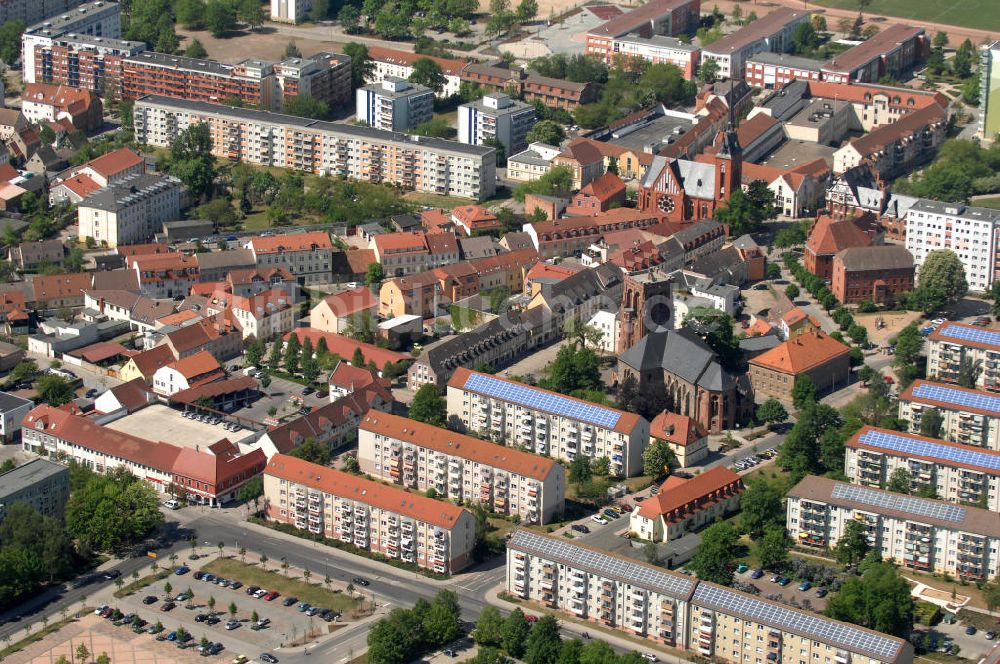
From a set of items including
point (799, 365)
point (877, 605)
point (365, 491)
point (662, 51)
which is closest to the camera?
point (877, 605)

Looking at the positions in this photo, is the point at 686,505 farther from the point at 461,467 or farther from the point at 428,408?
the point at 428,408

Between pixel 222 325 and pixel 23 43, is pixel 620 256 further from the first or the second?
pixel 23 43

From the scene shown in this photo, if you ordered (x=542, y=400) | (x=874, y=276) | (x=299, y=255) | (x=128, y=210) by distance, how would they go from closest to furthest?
(x=542, y=400) → (x=874, y=276) → (x=299, y=255) → (x=128, y=210)

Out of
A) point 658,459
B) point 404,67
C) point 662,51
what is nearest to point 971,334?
point 658,459

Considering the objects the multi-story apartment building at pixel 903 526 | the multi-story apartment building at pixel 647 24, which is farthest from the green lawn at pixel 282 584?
the multi-story apartment building at pixel 647 24

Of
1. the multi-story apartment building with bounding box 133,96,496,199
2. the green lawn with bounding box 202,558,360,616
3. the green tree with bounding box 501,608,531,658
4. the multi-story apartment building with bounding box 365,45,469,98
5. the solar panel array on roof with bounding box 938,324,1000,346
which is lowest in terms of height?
the green lawn with bounding box 202,558,360,616

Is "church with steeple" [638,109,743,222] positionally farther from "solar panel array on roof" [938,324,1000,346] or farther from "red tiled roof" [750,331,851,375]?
"solar panel array on roof" [938,324,1000,346]

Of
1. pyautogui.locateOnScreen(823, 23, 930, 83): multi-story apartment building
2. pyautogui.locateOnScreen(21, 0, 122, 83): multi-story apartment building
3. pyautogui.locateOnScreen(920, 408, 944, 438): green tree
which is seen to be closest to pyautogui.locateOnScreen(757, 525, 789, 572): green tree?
pyautogui.locateOnScreen(920, 408, 944, 438): green tree
